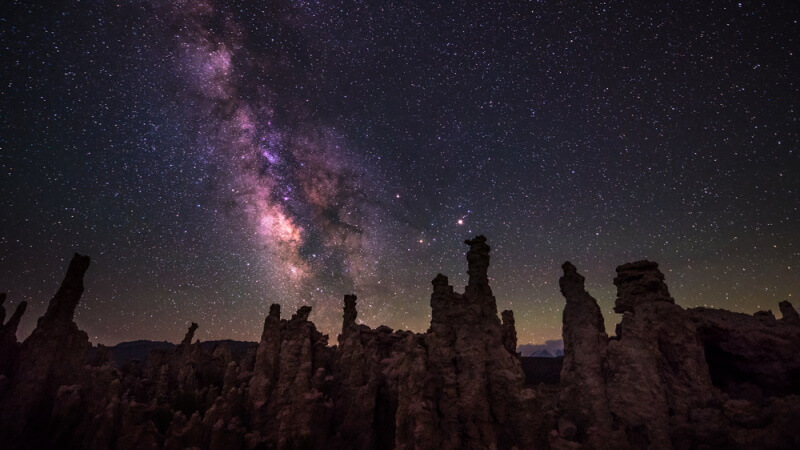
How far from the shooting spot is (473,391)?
66.9ft

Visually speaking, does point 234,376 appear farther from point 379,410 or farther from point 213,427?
point 379,410

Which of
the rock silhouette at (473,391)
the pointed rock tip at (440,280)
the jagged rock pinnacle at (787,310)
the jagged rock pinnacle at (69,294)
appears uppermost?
the jagged rock pinnacle at (787,310)

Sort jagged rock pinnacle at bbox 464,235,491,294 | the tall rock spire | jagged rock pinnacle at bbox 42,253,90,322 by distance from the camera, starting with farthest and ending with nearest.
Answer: jagged rock pinnacle at bbox 464,235,491,294 < the tall rock spire < jagged rock pinnacle at bbox 42,253,90,322

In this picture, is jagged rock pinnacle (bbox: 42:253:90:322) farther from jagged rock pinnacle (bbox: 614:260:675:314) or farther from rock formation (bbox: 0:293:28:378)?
jagged rock pinnacle (bbox: 614:260:675:314)

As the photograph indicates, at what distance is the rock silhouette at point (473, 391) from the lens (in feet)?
61.5

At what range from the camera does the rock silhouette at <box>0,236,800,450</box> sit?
1873 cm

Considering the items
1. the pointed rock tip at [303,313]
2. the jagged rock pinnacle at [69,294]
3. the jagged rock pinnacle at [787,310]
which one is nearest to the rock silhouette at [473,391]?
the jagged rock pinnacle at [69,294]

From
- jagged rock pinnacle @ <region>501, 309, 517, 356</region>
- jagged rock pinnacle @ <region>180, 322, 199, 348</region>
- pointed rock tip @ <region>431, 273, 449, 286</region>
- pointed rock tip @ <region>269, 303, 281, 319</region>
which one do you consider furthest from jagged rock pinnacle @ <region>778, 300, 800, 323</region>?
jagged rock pinnacle @ <region>180, 322, 199, 348</region>

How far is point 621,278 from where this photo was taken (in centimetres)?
2833

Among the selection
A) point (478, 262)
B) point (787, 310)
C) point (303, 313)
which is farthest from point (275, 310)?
point (787, 310)

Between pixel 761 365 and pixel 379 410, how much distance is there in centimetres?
2800

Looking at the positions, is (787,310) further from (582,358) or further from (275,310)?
(275,310)

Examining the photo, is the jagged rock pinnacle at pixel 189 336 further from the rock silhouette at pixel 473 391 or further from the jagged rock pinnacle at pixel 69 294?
the jagged rock pinnacle at pixel 69 294

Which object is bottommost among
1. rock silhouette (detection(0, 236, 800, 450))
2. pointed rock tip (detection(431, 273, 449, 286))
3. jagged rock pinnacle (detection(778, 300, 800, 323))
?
rock silhouette (detection(0, 236, 800, 450))
